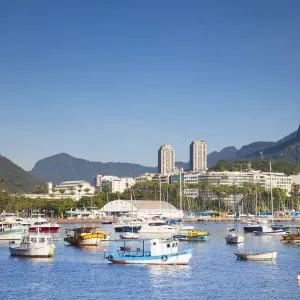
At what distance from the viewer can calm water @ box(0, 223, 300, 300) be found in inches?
2084

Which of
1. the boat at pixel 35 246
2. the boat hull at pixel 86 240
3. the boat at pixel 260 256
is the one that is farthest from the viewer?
the boat hull at pixel 86 240

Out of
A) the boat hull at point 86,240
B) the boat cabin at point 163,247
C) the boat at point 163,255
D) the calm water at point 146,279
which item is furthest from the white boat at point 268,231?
the boat cabin at point 163,247

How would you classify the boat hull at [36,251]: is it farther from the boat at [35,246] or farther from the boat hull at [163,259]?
the boat hull at [163,259]

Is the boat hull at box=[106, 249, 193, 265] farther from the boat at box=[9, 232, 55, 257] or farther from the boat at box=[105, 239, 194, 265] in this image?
the boat at box=[9, 232, 55, 257]

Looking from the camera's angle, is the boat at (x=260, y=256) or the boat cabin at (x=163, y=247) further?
the boat at (x=260, y=256)

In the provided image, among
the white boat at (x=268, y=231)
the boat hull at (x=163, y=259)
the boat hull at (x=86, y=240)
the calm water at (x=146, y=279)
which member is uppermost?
the white boat at (x=268, y=231)

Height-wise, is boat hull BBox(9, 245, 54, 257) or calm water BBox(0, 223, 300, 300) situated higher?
boat hull BBox(9, 245, 54, 257)

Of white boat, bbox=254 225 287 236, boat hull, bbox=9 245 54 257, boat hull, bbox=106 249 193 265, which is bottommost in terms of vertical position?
boat hull, bbox=106 249 193 265

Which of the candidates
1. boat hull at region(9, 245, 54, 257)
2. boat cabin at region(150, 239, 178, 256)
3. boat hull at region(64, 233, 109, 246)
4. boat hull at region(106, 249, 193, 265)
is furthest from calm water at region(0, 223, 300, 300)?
boat hull at region(64, 233, 109, 246)

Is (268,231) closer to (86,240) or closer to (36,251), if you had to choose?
(86,240)

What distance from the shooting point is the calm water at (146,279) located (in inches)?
2084

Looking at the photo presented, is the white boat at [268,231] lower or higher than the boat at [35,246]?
higher

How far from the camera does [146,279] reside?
59531 millimetres

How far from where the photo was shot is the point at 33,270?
215ft
